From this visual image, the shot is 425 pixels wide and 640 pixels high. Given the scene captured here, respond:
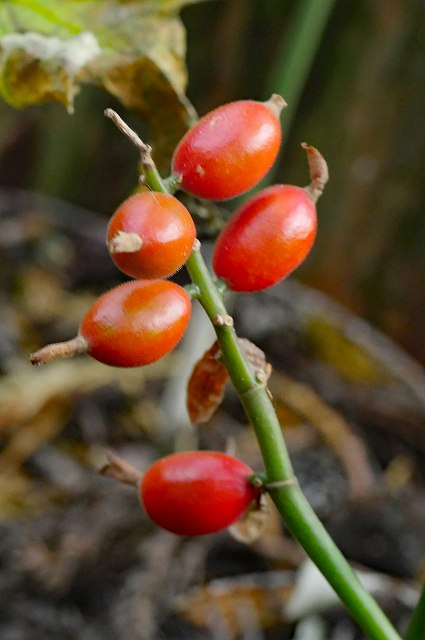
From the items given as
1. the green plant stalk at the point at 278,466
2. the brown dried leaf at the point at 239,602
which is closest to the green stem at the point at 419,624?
Answer: the green plant stalk at the point at 278,466

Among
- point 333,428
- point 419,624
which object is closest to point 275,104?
point 419,624

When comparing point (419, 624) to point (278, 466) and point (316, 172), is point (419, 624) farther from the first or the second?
point (316, 172)

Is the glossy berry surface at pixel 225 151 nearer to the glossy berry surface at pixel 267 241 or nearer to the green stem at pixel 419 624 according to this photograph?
the glossy berry surface at pixel 267 241

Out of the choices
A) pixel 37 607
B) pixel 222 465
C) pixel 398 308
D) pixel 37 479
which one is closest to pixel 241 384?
pixel 222 465

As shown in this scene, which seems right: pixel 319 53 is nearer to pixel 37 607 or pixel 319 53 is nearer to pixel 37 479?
pixel 37 479

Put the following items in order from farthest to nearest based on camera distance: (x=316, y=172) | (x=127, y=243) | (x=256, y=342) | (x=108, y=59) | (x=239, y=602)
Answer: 1. (x=256, y=342)
2. (x=239, y=602)
3. (x=108, y=59)
4. (x=316, y=172)
5. (x=127, y=243)

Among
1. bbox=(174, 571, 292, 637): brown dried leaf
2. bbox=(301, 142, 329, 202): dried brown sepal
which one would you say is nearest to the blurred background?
bbox=(174, 571, 292, 637): brown dried leaf

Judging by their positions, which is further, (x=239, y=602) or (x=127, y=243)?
(x=239, y=602)
